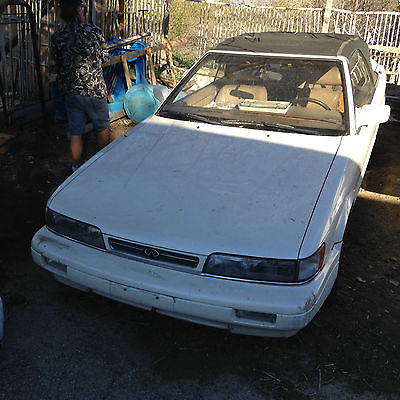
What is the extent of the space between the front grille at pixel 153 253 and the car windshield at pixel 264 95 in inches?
58.0

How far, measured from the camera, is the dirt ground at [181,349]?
2.64 metres

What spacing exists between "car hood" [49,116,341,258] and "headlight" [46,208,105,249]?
0.04 m

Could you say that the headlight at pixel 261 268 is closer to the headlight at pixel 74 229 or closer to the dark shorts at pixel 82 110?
the headlight at pixel 74 229

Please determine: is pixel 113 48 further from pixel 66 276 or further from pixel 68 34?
pixel 66 276

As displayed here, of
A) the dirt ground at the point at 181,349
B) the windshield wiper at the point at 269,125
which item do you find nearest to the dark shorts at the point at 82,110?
the dirt ground at the point at 181,349

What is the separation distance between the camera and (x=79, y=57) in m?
4.83

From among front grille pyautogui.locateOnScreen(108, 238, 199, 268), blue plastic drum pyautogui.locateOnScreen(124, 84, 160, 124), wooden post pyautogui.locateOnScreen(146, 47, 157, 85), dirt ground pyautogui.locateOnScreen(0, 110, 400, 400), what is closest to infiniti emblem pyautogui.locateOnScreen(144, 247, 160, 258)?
front grille pyautogui.locateOnScreen(108, 238, 199, 268)

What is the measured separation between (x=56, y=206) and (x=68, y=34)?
2.42 metres

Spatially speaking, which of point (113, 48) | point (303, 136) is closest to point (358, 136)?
point (303, 136)

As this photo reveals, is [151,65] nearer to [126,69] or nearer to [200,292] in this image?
[126,69]

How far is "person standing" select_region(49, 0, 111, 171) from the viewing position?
4.75 metres

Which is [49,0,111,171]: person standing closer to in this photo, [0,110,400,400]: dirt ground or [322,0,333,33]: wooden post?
[0,110,400,400]: dirt ground

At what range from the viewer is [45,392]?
8.45 feet

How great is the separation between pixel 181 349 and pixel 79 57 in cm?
313
